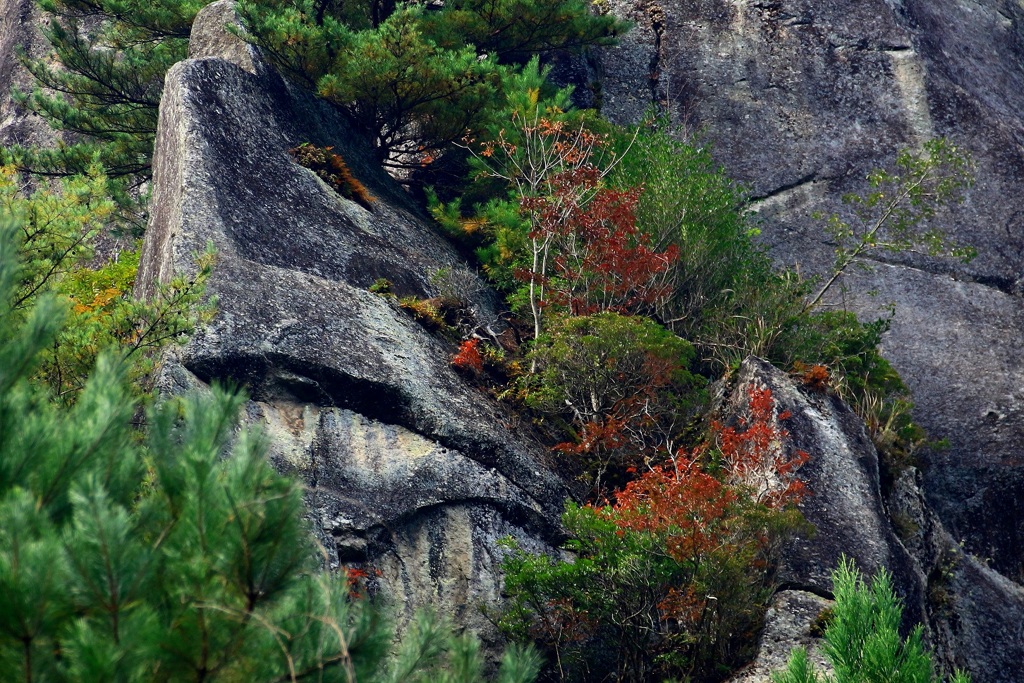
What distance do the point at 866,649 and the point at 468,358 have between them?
626 cm

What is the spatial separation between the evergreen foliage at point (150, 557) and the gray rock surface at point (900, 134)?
1293 centimetres

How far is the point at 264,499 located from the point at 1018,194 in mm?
18551

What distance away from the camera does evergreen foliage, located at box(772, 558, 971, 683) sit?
354 inches

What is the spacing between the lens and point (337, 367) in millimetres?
12516

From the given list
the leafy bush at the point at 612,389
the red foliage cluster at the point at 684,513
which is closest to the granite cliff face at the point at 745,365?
the leafy bush at the point at 612,389

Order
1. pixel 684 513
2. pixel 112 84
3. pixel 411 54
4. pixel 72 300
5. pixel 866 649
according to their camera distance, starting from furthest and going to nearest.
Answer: pixel 112 84 < pixel 411 54 < pixel 684 513 < pixel 72 300 < pixel 866 649

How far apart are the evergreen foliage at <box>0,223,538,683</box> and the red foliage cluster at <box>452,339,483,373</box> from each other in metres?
7.88

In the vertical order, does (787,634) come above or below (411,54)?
below

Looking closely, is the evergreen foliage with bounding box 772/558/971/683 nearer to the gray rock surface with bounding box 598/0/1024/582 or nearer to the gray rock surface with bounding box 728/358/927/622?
the gray rock surface with bounding box 728/358/927/622

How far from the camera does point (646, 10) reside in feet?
75.6

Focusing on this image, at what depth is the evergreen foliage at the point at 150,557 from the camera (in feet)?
16.2

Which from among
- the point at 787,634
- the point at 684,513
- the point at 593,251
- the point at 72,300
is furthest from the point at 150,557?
the point at 593,251

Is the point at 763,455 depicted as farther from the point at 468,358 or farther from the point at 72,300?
the point at 72,300

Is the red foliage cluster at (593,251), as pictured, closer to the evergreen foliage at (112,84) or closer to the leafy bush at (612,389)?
the leafy bush at (612,389)
